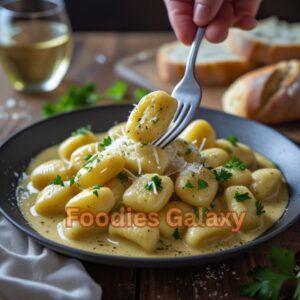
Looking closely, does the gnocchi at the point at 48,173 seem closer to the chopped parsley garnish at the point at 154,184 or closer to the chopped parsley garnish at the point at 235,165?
the chopped parsley garnish at the point at 154,184

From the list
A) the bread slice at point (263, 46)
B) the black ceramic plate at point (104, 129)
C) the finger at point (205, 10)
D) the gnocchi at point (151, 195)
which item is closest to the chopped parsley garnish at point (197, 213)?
the gnocchi at point (151, 195)

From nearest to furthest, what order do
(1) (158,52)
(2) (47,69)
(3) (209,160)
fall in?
(3) (209,160) < (2) (47,69) < (1) (158,52)

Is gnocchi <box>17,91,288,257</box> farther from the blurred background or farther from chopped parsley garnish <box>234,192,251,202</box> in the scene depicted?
the blurred background

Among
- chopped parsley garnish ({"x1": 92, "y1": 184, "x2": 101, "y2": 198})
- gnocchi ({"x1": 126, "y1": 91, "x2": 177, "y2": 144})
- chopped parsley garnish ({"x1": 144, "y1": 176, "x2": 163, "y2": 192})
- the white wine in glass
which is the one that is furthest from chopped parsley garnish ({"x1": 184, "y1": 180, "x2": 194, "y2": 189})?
the white wine in glass

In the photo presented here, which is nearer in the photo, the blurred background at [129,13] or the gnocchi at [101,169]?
the gnocchi at [101,169]

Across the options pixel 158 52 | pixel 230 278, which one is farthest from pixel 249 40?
pixel 230 278

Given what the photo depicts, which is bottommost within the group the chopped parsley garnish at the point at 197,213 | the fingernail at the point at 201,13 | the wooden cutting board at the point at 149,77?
the wooden cutting board at the point at 149,77

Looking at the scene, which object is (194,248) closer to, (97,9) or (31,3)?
(31,3)
